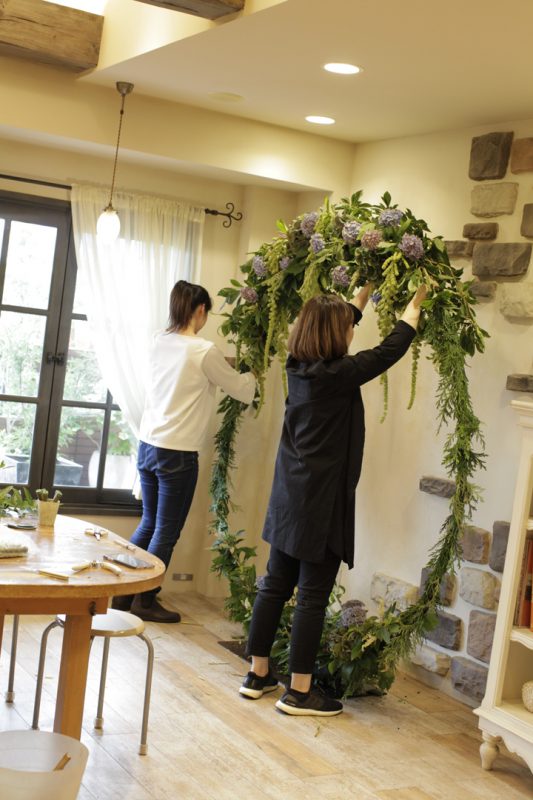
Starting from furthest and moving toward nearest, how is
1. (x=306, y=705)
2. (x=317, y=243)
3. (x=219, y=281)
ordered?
(x=219, y=281) < (x=317, y=243) < (x=306, y=705)

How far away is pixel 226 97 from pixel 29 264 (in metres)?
1.36

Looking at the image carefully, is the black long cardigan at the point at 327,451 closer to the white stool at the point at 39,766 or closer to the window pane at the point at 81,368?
the white stool at the point at 39,766

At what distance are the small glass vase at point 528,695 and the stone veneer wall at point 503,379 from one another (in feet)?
1.78

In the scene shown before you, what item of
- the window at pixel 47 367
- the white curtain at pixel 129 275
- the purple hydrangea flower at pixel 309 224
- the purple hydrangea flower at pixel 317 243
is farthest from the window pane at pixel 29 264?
the purple hydrangea flower at pixel 317 243

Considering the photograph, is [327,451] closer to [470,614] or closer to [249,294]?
[470,614]

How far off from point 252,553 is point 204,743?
127cm

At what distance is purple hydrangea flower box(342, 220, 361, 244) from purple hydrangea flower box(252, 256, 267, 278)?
0.60 meters

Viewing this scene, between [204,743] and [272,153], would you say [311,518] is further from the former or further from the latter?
[272,153]

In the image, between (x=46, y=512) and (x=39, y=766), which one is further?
(x=46, y=512)

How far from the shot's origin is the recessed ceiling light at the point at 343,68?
12.5 feet

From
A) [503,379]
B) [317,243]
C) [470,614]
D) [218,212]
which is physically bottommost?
[470,614]

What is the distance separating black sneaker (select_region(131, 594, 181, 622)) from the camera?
498cm

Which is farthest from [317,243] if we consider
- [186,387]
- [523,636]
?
[523,636]

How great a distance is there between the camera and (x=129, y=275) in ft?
17.6
